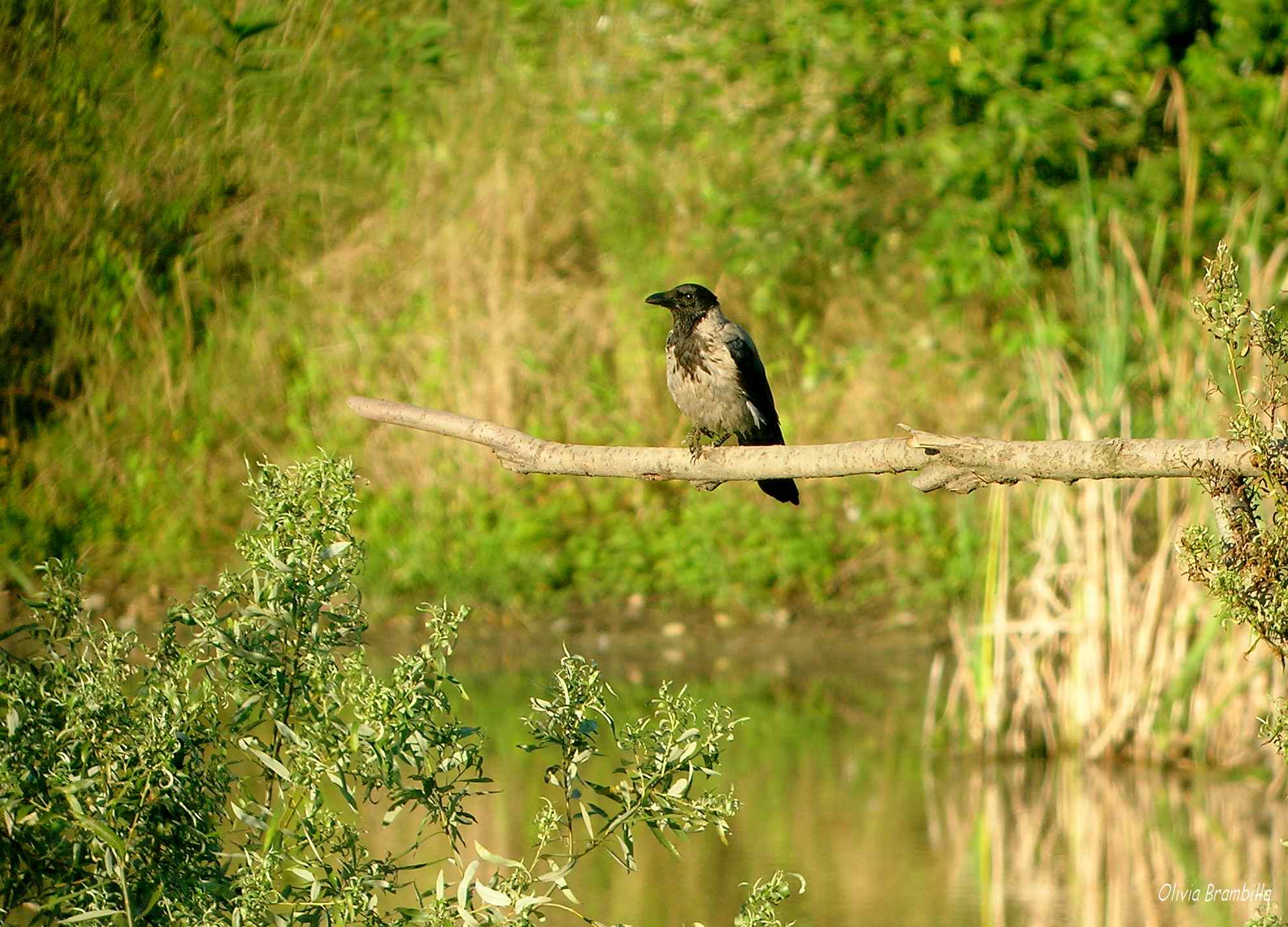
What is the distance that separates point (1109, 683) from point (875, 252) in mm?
3256

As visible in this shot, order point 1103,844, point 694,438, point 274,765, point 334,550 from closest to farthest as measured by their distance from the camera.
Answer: point 274,765
point 334,550
point 694,438
point 1103,844

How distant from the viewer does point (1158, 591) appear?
6.25 metres

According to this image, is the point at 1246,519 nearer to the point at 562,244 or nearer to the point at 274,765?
the point at 274,765

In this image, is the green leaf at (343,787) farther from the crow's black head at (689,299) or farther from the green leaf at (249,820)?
the crow's black head at (689,299)

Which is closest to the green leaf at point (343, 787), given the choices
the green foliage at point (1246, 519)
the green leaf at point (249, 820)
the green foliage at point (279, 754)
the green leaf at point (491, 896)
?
the green foliage at point (279, 754)

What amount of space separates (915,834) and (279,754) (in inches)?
133

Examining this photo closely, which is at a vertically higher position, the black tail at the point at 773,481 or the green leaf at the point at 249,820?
the black tail at the point at 773,481

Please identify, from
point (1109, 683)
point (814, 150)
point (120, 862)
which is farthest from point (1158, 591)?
point (120, 862)

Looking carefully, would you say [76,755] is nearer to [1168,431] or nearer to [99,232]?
[1168,431]

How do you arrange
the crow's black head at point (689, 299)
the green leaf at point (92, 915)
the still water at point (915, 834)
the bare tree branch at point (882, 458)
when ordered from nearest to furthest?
the bare tree branch at point (882, 458) < the green leaf at point (92, 915) < the crow's black head at point (689, 299) < the still water at point (915, 834)

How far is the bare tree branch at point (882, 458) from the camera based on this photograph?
2602mm

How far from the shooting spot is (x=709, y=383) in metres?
4.81

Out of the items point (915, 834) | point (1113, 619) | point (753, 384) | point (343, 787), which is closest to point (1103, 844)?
point (915, 834)

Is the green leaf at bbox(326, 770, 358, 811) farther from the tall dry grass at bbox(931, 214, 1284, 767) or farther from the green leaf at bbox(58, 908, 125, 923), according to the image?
the tall dry grass at bbox(931, 214, 1284, 767)
